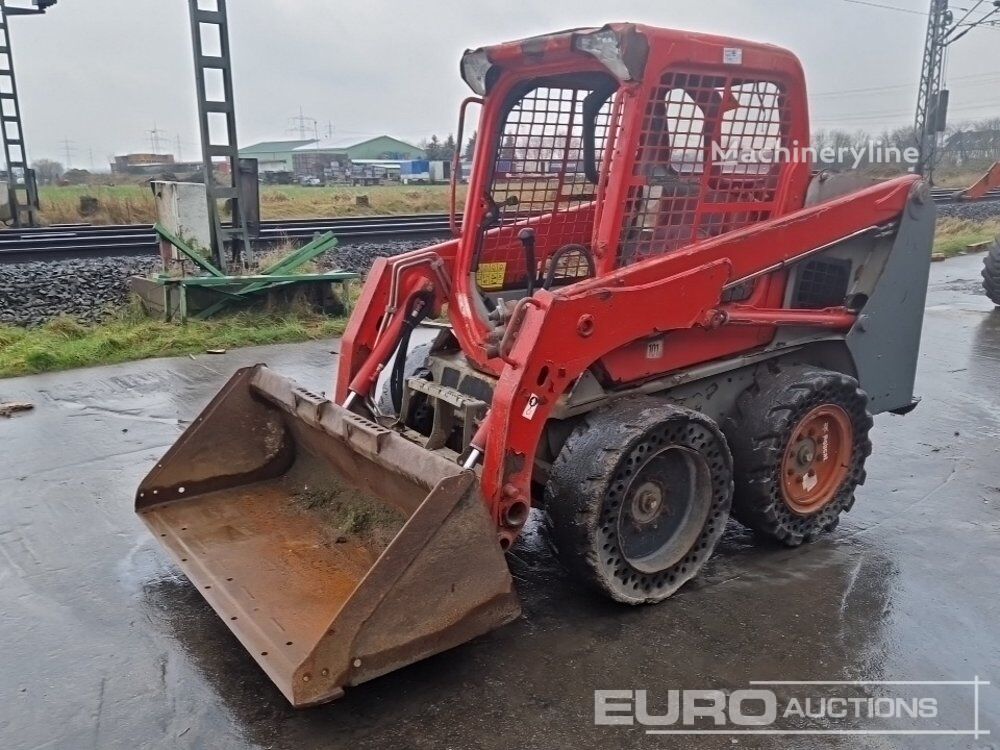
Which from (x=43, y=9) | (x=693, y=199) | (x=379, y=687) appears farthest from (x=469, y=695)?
(x=43, y=9)

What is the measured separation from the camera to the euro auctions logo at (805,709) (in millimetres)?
3033

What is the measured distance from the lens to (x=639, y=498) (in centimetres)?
374

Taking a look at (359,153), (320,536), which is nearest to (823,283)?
(320,536)

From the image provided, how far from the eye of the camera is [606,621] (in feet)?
12.0

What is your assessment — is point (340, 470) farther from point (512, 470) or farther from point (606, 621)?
point (606, 621)

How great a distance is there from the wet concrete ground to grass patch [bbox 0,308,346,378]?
8.34 ft

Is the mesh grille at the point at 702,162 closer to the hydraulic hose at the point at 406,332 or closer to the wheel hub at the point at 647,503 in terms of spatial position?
the wheel hub at the point at 647,503

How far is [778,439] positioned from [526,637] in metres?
1.57

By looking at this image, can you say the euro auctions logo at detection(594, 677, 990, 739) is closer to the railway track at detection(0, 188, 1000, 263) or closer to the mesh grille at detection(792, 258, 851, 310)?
the mesh grille at detection(792, 258, 851, 310)

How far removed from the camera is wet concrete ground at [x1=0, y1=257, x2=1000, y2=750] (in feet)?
9.86

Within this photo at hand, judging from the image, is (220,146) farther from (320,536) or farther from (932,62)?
(932,62)

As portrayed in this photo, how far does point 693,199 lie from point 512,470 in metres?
1.65

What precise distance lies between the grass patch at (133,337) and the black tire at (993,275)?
7866 millimetres

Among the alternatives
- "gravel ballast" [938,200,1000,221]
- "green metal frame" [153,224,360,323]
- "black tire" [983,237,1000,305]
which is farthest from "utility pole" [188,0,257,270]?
"gravel ballast" [938,200,1000,221]
